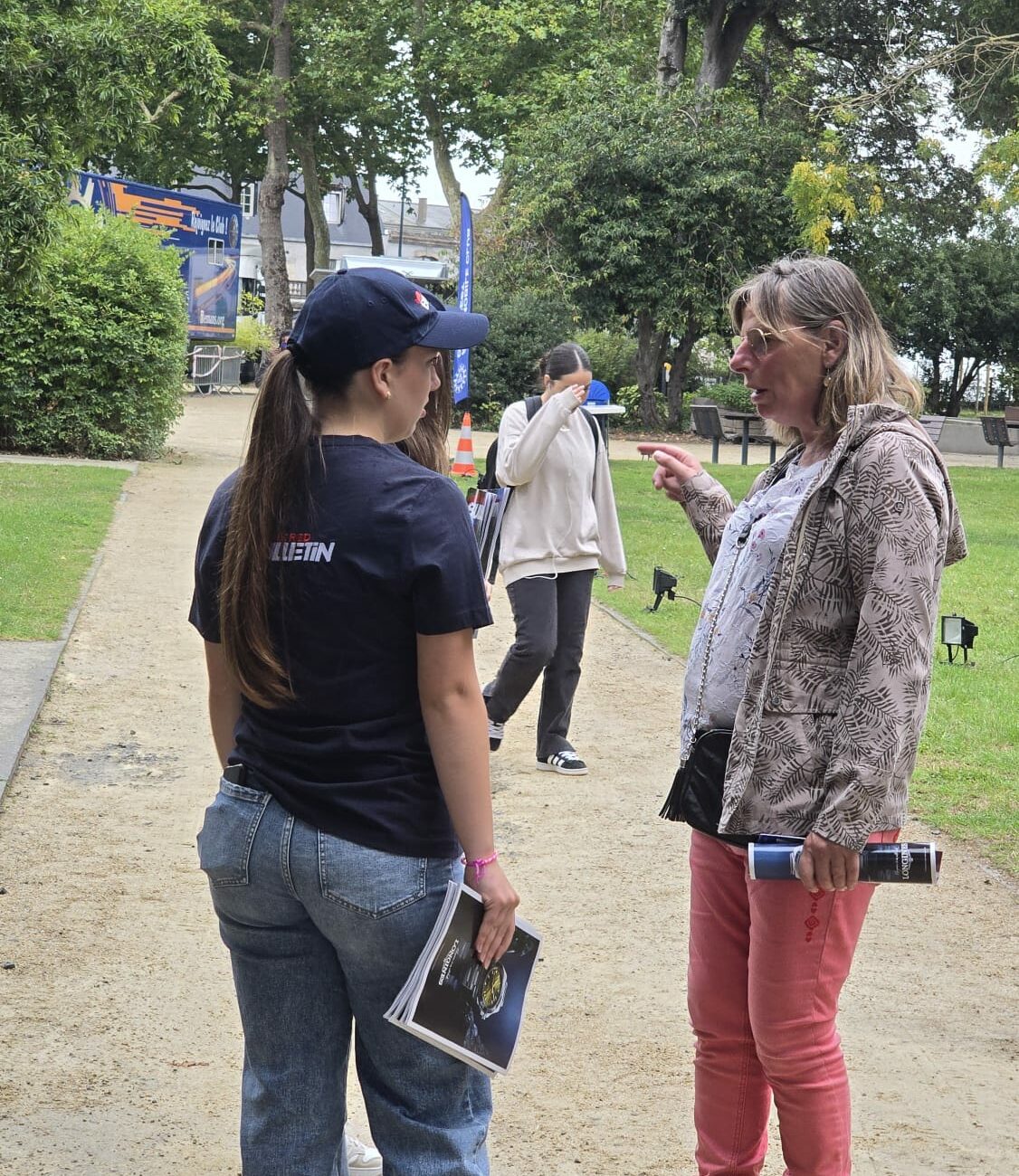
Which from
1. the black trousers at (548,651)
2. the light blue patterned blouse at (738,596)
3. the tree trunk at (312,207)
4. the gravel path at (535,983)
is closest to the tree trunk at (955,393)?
the tree trunk at (312,207)

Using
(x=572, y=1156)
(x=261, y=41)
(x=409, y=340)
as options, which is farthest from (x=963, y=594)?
(x=261, y=41)

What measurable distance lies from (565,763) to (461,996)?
4.37 m

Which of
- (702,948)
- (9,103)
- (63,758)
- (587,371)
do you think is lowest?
(63,758)

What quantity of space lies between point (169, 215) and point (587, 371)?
105 feet

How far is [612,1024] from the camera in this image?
400 centimetres

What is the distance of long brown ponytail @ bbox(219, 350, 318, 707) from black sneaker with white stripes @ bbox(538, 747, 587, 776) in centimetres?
437

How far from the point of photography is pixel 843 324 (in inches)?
103

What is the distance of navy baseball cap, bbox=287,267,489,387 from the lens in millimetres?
2213

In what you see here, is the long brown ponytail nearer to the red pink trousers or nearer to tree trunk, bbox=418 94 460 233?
the red pink trousers

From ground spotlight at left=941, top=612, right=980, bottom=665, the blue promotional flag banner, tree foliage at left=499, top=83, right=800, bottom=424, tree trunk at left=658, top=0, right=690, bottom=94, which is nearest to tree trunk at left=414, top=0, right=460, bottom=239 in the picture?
tree trunk at left=658, top=0, right=690, bottom=94

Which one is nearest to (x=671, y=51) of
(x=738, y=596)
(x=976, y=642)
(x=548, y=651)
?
(x=976, y=642)

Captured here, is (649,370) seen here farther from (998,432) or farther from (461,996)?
(461,996)

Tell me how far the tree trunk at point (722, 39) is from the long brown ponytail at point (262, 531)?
27.0 metres

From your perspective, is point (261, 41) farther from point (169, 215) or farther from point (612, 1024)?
point (612, 1024)
